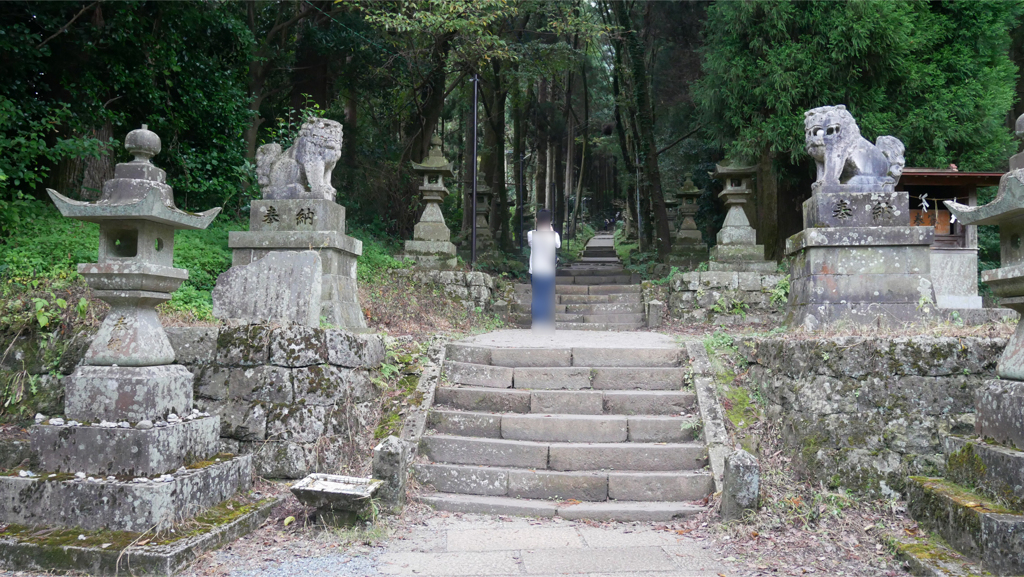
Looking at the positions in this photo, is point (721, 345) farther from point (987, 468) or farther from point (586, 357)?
point (987, 468)

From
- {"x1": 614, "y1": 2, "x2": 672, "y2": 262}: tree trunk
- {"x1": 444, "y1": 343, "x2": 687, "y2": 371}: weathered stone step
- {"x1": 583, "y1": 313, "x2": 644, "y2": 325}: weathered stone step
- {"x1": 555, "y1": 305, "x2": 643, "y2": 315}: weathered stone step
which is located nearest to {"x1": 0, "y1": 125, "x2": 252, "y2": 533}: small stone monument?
{"x1": 444, "y1": 343, "x2": 687, "y2": 371}: weathered stone step

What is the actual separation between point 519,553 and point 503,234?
47.5ft

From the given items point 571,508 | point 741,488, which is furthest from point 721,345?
point 571,508

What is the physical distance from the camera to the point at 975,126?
1181 centimetres

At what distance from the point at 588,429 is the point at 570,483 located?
1.92 ft

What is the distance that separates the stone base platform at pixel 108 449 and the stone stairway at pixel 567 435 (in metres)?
1.82

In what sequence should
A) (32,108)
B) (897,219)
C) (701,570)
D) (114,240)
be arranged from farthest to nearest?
1. (32,108)
2. (897,219)
3. (114,240)
4. (701,570)

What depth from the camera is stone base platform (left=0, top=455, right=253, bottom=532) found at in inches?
141

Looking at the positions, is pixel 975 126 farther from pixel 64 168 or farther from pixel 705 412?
pixel 64 168

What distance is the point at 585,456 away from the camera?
4.99 metres

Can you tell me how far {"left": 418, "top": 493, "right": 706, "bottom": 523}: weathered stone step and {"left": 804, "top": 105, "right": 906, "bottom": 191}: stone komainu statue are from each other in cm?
393

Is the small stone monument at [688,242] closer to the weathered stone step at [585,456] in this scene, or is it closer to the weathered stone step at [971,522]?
the weathered stone step at [585,456]

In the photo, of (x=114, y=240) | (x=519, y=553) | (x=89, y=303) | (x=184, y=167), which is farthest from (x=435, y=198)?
(x=519, y=553)

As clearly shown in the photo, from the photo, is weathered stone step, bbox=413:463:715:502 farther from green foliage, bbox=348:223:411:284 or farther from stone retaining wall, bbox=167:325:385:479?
green foliage, bbox=348:223:411:284
